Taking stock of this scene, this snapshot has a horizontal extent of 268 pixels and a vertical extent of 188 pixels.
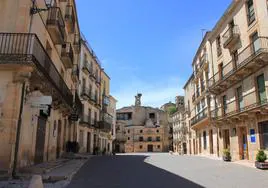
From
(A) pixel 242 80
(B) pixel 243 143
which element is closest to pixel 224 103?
(A) pixel 242 80

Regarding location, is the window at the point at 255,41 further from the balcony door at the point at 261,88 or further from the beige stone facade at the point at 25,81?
the beige stone facade at the point at 25,81

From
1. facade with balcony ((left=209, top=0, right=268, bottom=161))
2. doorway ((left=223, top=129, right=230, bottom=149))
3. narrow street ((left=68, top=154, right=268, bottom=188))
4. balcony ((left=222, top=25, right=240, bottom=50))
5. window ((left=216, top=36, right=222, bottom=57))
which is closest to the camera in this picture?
narrow street ((left=68, top=154, right=268, bottom=188))

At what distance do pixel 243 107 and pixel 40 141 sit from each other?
44.4 ft

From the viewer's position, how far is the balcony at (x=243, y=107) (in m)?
15.6

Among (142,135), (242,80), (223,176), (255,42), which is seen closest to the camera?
(223,176)

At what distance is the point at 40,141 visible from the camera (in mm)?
12477

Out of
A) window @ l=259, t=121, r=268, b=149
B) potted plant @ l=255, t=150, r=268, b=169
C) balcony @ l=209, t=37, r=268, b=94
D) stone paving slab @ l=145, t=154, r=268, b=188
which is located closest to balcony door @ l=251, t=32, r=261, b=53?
balcony @ l=209, t=37, r=268, b=94

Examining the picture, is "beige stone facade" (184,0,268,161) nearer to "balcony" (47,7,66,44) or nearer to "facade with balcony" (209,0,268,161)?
"facade with balcony" (209,0,268,161)

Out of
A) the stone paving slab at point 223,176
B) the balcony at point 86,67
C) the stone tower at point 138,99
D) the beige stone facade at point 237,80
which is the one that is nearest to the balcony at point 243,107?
the beige stone facade at point 237,80

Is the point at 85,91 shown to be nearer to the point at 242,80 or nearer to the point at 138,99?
the point at 242,80

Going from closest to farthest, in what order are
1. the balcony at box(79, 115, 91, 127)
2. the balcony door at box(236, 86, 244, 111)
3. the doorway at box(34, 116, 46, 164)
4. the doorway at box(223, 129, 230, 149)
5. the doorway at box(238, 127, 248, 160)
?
1. the doorway at box(34, 116, 46, 164)
2. the doorway at box(238, 127, 248, 160)
3. the balcony door at box(236, 86, 244, 111)
4. the doorway at box(223, 129, 230, 149)
5. the balcony at box(79, 115, 91, 127)

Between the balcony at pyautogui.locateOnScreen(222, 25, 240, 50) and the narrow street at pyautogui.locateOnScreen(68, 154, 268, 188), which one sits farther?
Answer: the balcony at pyautogui.locateOnScreen(222, 25, 240, 50)

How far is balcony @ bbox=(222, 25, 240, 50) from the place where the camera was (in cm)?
1962

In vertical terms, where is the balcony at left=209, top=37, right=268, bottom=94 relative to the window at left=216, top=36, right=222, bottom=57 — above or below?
below
